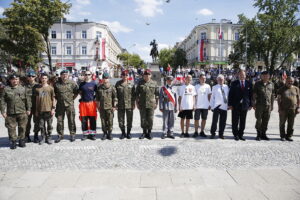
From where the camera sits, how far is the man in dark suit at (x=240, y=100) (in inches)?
281

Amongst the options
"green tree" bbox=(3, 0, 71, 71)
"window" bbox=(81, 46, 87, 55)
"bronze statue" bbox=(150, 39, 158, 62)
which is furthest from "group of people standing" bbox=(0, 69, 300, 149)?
"window" bbox=(81, 46, 87, 55)

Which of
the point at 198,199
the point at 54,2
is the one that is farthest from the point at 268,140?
the point at 54,2

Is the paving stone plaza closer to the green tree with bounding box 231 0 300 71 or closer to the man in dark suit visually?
the man in dark suit

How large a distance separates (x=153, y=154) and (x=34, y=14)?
92.8 ft

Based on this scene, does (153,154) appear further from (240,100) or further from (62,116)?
(240,100)

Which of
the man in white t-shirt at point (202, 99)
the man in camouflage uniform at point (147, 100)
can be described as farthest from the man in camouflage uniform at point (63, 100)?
the man in white t-shirt at point (202, 99)

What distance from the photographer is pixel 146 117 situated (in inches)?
293

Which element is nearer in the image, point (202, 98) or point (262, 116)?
point (262, 116)

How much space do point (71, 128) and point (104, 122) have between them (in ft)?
3.26

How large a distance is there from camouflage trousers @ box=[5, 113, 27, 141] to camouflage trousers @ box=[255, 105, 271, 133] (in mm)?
6806

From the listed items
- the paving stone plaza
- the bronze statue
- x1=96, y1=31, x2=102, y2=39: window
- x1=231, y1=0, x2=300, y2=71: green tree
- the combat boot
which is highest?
x1=96, y1=31, x2=102, y2=39: window

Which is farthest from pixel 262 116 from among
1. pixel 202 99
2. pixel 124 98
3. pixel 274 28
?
pixel 274 28

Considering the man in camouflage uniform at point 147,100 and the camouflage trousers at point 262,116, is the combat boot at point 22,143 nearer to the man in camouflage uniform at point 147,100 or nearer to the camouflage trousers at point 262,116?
the man in camouflage uniform at point 147,100

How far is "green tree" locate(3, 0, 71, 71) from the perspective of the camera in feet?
88.4
